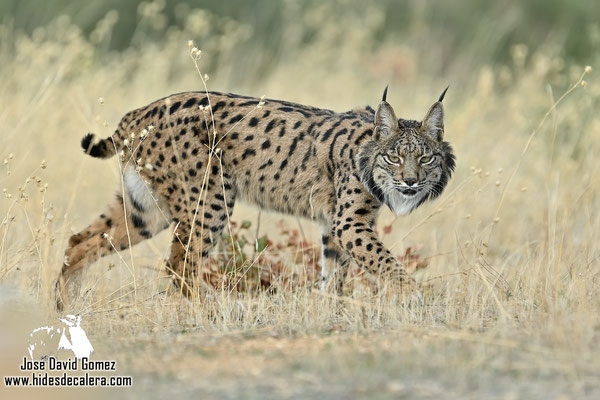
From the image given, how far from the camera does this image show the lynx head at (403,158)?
667 cm

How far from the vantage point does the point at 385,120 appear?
6.75 meters

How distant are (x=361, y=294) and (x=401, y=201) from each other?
0.73 metres

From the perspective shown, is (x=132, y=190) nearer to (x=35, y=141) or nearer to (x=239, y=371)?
(x=239, y=371)

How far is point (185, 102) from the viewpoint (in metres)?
7.20

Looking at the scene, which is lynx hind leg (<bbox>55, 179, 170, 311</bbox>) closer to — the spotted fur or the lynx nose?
the spotted fur

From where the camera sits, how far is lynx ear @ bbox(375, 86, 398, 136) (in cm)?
670

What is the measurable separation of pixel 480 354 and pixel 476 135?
7023 millimetres

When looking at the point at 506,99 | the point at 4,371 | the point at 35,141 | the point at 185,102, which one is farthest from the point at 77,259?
the point at 506,99

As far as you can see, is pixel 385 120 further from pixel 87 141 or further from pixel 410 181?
pixel 87 141

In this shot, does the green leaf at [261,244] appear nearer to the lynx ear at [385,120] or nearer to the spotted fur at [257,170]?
the spotted fur at [257,170]

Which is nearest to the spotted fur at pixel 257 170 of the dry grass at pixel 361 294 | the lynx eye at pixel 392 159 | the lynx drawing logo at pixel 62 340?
the lynx eye at pixel 392 159

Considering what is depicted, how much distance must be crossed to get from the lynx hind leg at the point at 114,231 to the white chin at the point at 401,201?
5.26ft

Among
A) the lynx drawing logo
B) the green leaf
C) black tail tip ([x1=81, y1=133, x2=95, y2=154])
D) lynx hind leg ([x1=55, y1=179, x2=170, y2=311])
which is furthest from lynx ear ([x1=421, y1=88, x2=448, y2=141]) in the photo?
the lynx drawing logo

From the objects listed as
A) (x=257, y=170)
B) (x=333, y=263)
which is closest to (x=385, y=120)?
(x=257, y=170)
